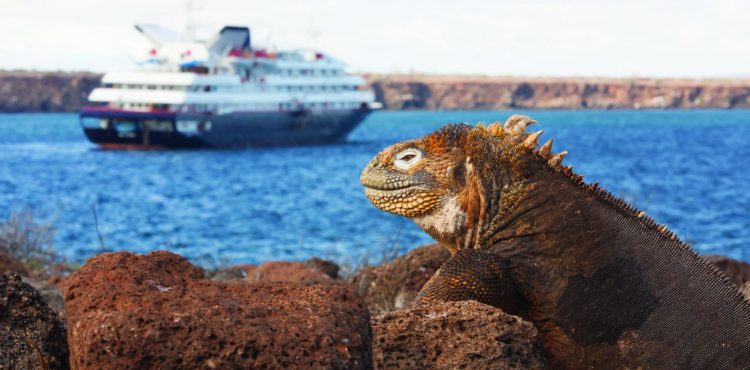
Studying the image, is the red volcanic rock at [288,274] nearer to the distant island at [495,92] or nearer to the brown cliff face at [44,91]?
the brown cliff face at [44,91]

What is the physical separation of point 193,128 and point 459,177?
2130 inches

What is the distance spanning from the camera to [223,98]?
58.1m

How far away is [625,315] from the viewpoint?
3.31m

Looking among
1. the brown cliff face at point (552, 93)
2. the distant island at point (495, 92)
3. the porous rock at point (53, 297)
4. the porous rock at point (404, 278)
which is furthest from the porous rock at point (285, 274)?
the brown cliff face at point (552, 93)

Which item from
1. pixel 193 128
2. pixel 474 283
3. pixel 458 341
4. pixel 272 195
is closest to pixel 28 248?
pixel 474 283

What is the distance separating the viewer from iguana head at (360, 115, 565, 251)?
3557 millimetres

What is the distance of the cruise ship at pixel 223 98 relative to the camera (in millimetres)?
56594

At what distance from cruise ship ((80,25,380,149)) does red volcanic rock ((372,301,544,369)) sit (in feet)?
175

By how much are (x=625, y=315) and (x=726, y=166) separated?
47.1 meters

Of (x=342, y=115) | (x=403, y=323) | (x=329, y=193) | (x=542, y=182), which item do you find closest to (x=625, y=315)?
(x=542, y=182)

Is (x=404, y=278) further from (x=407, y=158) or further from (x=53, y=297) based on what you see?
(x=53, y=297)

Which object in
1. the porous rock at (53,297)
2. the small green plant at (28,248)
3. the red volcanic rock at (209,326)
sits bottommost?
the small green plant at (28,248)

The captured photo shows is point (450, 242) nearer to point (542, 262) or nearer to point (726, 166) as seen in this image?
point (542, 262)

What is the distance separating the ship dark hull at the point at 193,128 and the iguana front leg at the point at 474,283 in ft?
174
